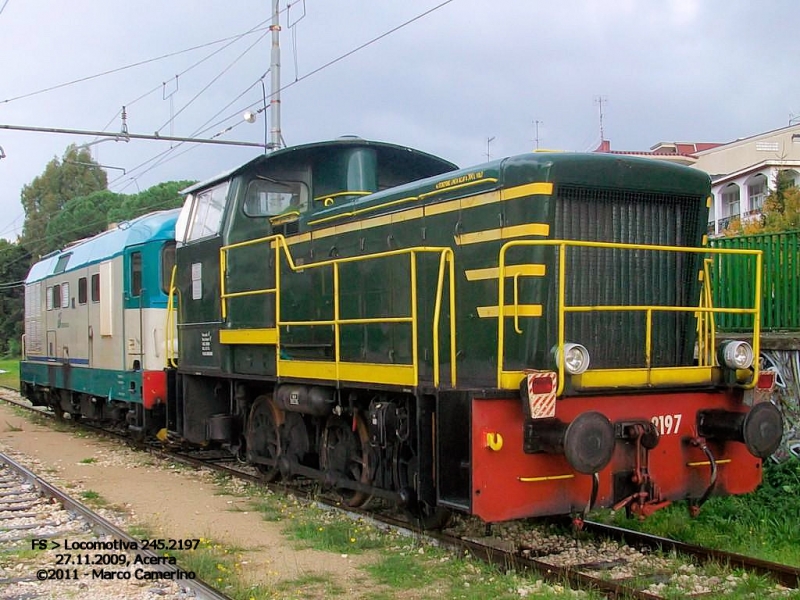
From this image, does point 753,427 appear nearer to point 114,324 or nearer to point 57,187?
point 114,324

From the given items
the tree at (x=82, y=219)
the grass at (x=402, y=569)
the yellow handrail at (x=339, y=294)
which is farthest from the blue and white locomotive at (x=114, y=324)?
the tree at (x=82, y=219)

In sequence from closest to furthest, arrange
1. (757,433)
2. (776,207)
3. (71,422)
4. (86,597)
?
(86,597), (757,433), (71,422), (776,207)

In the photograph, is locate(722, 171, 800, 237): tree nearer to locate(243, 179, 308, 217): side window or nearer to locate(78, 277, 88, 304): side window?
locate(243, 179, 308, 217): side window

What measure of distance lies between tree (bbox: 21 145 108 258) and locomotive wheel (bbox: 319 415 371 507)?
62.3m

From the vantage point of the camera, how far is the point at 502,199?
19.7ft

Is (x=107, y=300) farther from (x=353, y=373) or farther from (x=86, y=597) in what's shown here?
(x=86, y=597)

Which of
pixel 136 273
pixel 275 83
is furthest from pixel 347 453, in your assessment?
pixel 275 83

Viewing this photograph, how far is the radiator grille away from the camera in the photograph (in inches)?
235

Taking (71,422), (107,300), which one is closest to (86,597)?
(107,300)

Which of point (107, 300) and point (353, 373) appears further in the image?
point (107, 300)

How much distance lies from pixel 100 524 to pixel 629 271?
4.72 m

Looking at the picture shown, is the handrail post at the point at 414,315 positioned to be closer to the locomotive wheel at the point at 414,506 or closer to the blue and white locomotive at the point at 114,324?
the locomotive wheel at the point at 414,506

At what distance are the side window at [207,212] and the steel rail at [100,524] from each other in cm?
311

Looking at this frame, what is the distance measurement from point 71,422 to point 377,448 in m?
10.9
